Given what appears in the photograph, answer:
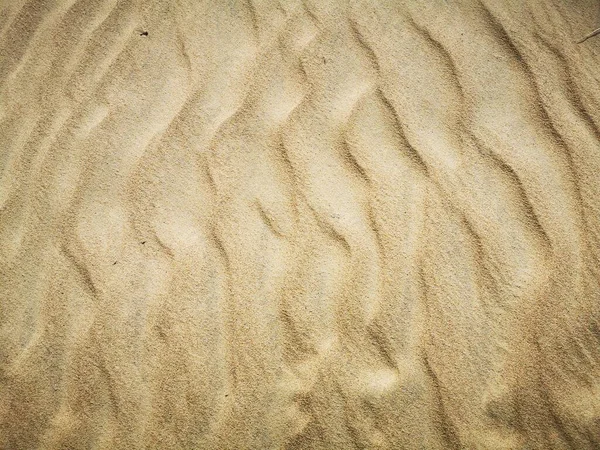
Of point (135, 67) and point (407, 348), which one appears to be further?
point (135, 67)

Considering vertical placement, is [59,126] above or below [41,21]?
below

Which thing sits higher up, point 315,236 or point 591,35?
point 591,35

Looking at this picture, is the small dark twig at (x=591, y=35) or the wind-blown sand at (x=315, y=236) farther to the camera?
the small dark twig at (x=591, y=35)

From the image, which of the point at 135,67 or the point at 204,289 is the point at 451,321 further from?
the point at 135,67

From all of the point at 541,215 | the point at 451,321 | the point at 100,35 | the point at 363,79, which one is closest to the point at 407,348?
the point at 451,321

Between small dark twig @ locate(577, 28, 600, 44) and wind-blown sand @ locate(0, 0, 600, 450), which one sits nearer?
wind-blown sand @ locate(0, 0, 600, 450)

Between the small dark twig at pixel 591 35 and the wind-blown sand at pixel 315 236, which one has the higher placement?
the small dark twig at pixel 591 35

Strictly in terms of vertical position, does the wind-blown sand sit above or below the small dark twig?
below

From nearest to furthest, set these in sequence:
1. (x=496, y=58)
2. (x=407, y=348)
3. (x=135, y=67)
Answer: (x=407, y=348) → (x=496, y=58) → (x=135, y=67)
